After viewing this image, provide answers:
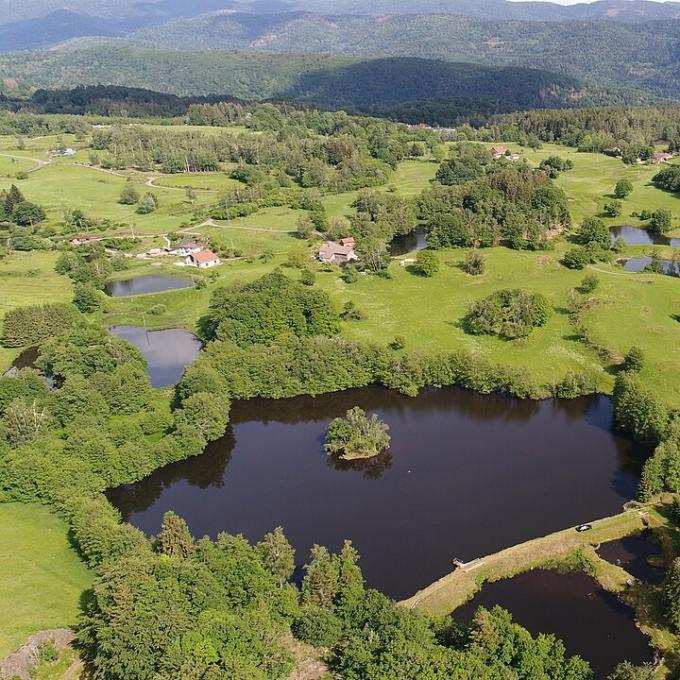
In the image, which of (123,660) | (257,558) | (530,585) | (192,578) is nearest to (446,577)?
(530,585)

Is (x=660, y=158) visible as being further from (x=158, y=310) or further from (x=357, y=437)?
(x=357, y=437)

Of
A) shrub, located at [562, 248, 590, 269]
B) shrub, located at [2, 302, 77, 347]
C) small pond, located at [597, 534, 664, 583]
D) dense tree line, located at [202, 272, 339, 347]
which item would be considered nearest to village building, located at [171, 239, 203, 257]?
shrub, located at [2, 302, 77, 347]

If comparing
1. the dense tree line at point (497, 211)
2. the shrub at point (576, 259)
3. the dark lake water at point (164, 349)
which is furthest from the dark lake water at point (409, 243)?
the dark lake water at point (164, 349)

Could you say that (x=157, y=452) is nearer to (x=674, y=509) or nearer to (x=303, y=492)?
(x=303, y=492)

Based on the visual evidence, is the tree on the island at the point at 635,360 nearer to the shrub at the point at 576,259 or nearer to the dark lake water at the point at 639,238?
the shrub at the point at 576,259

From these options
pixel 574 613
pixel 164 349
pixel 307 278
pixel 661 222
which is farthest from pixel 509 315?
pixel 661 222
